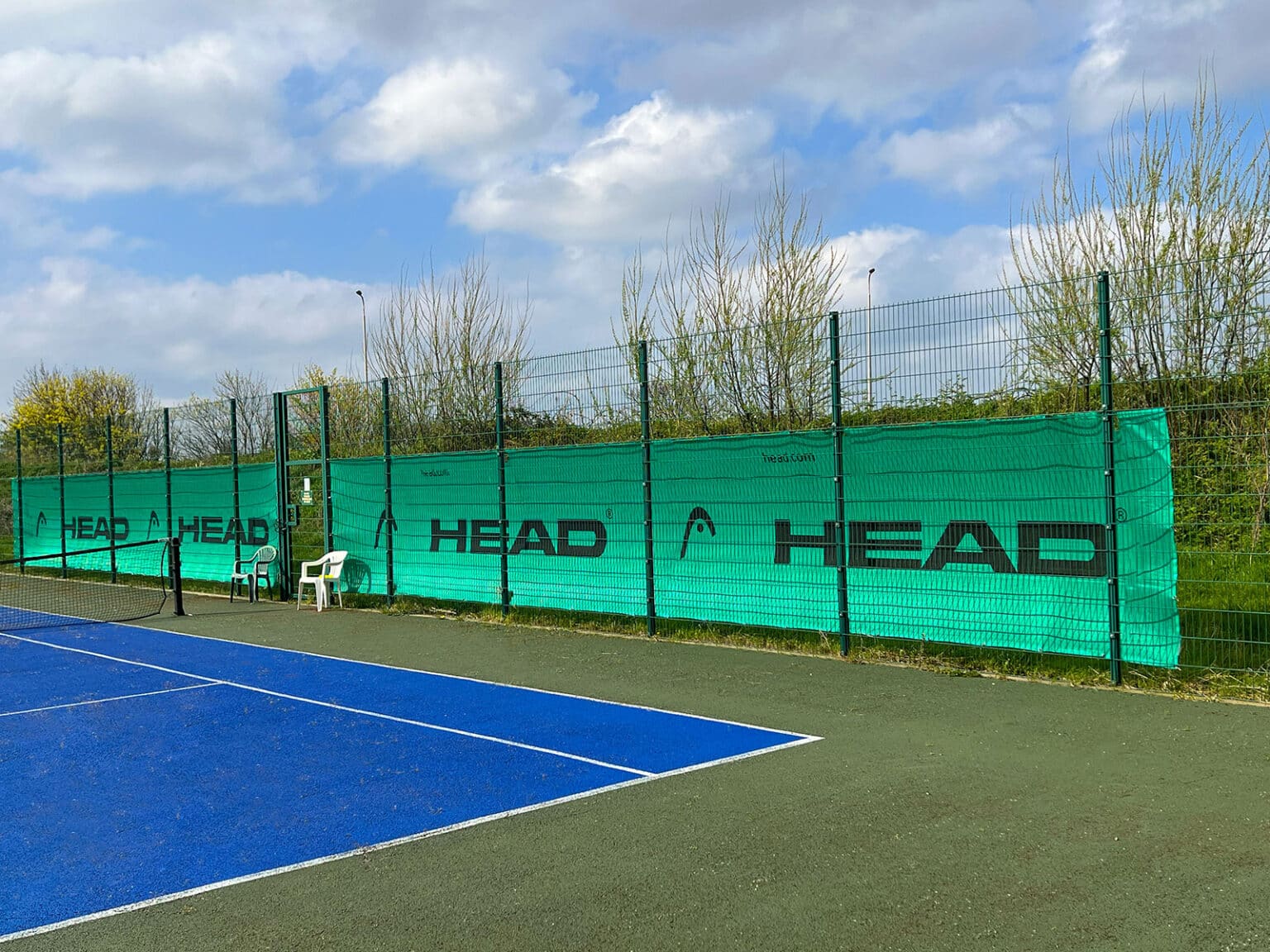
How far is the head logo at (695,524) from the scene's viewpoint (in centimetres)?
1127

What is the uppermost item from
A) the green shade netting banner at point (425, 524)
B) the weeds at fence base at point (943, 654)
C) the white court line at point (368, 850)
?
the green shade netting banner at point (425, 524)

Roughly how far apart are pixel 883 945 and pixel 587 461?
878cm

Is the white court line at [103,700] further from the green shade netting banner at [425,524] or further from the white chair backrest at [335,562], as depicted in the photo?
the white chair backrest at [335,562]

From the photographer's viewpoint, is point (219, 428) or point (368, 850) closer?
point (368, 850)

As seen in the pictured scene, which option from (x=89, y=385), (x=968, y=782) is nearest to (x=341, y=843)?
(x=968, y=782)

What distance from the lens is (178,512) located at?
62.6ft

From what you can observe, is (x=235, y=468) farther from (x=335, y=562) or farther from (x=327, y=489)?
(x=335, y=562)

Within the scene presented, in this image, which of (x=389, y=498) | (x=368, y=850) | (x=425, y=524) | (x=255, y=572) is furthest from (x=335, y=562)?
(x=368, y=850)

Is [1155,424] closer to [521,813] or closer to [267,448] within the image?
[521,813]

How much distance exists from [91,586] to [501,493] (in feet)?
36.3

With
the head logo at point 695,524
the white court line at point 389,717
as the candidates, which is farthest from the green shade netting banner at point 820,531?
the white court line at point 389,717

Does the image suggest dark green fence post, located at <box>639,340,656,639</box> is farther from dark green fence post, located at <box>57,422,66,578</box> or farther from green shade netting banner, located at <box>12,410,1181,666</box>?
dark green fence post, located at <box>57,422,66,578</box>

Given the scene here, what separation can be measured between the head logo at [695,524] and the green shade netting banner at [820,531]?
2 centimetres

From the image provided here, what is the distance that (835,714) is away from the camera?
7715 millimetres
